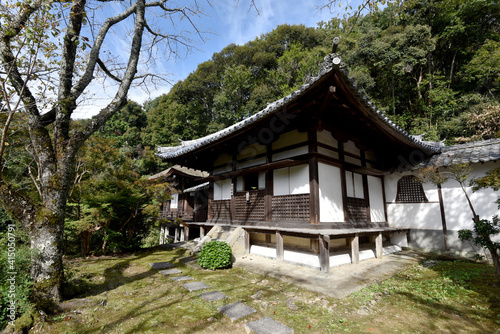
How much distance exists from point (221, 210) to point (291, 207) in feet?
12.8

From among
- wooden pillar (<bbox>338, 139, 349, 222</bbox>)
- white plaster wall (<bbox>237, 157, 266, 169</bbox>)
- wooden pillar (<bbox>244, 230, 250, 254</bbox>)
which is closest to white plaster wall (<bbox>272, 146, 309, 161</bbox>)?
white plaster wall (<bbox>237, 157, 266, 169</bbox>)

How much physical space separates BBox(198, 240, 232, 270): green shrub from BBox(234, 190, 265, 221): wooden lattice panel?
1.94 metres

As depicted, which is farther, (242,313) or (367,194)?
(367,194)

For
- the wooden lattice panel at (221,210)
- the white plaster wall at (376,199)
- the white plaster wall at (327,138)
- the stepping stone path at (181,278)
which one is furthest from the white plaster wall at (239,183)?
the white plaster wall at (376,199)

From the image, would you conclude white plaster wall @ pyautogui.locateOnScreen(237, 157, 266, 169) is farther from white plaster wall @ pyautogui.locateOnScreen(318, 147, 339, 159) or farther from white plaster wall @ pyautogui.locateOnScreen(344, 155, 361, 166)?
white plaster wall @ pyautogui.locateOnScreen(344, 155, 361, 166)

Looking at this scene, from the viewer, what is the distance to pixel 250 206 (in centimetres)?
877

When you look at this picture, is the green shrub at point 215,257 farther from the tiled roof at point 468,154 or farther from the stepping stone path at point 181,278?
the tiled roof at point 468,154

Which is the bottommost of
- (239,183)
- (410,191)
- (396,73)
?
(410,191)

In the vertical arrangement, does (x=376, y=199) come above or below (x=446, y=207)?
above

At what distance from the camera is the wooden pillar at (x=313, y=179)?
261 inches

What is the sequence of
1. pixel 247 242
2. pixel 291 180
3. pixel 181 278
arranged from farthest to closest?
pixel 247 242
pixel 291 180
pixel 181 278

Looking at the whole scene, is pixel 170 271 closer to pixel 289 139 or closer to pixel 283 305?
pixel 283 305

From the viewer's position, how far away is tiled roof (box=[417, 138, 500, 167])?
24.7 ft

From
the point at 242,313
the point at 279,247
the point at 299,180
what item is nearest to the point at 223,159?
the point at 299,180
